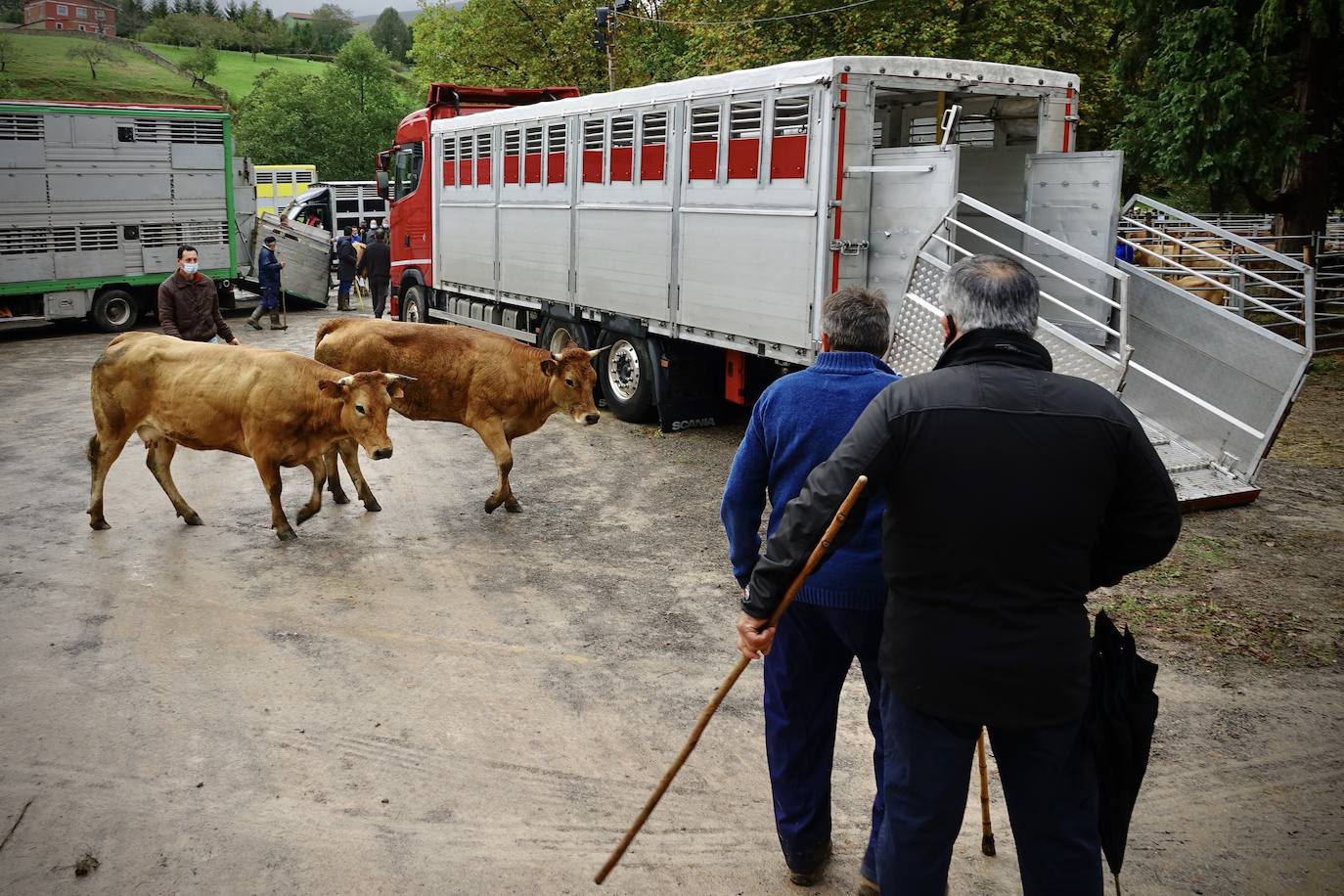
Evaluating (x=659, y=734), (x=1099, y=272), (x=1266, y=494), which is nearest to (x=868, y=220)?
(x=1099, y=272)

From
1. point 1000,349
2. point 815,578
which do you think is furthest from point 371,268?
point 1000,349

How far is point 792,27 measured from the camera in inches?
930

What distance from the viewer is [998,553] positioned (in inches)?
115

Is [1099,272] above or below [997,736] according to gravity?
above

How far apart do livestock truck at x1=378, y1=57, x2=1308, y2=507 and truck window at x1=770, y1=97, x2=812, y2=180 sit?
2 centimetres

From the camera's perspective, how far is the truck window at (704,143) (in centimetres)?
1095

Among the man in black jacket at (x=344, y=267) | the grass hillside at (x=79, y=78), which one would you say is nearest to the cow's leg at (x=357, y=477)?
the man in black jacket at (x=344, y=267)

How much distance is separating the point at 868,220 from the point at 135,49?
8487cm

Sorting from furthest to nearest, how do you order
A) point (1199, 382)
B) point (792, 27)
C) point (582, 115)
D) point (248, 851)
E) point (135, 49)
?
point (135, 49), point (792, 27), point (582, 115), point (1199, 382), point (248, 851)

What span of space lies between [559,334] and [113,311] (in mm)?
10700

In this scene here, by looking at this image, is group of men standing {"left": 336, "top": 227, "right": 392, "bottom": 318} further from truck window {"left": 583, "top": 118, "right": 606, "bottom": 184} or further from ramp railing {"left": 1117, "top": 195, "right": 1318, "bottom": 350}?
ramp railing {"left": 1117, "top": 195, "right": 1318, "bottom": 350}

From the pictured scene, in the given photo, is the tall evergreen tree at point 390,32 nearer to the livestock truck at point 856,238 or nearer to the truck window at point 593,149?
the truck window at point 593,149

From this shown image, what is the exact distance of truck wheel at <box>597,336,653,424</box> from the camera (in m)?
12.6

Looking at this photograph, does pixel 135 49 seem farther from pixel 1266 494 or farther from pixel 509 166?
pixel 1266 494
